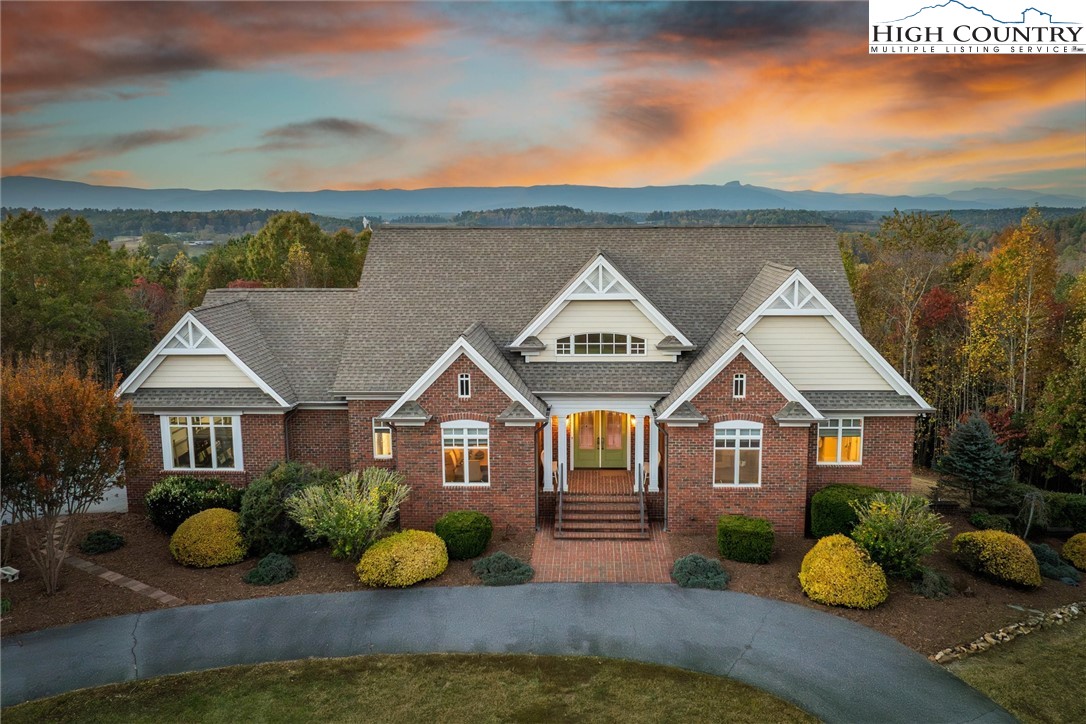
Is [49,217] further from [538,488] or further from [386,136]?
[538,488]

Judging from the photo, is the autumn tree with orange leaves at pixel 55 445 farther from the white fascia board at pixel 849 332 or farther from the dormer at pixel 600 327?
the white fascia board at pixel 849 332

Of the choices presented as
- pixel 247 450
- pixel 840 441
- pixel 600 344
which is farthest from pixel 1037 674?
pixel 247 450

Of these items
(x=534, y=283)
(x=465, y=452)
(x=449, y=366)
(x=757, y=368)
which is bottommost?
(x=465, y=452)

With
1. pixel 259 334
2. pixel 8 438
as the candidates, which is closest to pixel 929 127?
pixel 259 334

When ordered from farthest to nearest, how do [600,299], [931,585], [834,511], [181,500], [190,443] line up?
[190,443], [600,299], [181,500], [834,511], [931,585]

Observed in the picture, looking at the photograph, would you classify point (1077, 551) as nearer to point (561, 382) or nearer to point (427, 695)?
point (561, 382)

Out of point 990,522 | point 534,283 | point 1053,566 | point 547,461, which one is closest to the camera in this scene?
point 1053,566

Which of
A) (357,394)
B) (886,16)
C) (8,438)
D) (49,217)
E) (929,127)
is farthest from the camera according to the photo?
(49,217)
